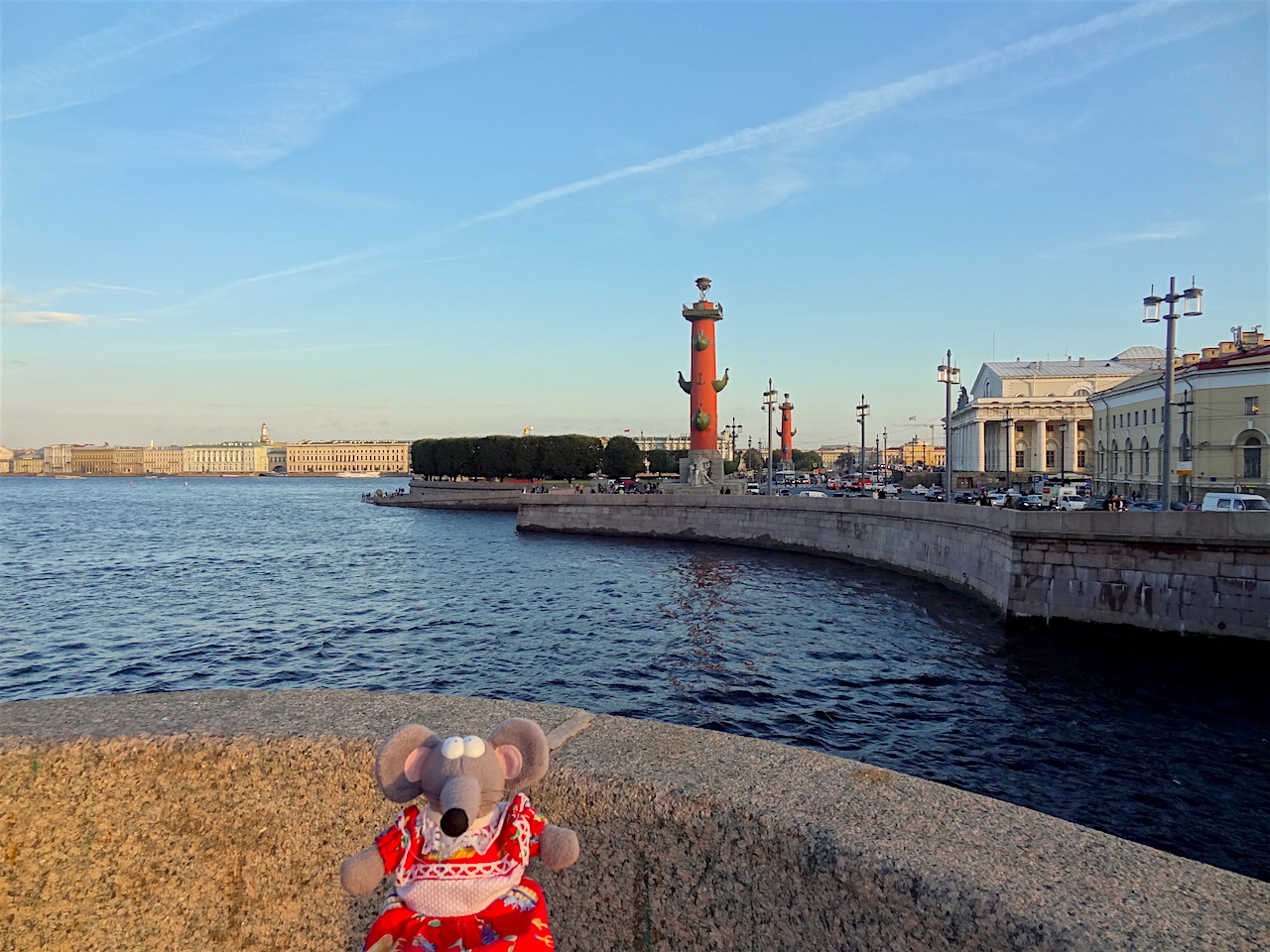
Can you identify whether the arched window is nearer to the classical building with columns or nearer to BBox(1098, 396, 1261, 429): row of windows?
BBox(1098, 396, 1261, 429): row of windows

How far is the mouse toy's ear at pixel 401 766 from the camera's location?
211 cm

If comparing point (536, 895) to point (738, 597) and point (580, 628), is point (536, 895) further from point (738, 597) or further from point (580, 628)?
point (738, 597)

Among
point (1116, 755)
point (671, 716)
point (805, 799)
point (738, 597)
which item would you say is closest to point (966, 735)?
point (1116, 755)

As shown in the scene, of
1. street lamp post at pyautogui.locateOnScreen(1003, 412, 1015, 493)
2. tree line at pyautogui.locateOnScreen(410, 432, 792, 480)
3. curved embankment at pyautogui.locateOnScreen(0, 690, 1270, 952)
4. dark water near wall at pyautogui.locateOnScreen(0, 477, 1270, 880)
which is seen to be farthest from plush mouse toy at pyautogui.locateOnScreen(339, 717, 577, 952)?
street lamp post at pyautogui.locateOnScreen(1003, 412, 1015, 493)

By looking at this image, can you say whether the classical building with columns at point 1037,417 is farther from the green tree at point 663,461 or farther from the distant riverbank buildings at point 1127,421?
the green tree at point 663,461

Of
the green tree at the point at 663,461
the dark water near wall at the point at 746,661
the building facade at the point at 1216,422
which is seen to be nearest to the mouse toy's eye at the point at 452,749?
the dark water near wall at the point at 746,661

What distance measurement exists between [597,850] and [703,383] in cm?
4813

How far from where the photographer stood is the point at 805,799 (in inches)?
91.4

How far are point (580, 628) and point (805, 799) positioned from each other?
53.4 ft

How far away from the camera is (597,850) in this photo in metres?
2.36

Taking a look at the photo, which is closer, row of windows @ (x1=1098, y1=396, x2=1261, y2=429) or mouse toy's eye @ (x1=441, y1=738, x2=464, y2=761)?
mouse toy's eye @ (x1=441, y1=738, x2=464, y2=761)

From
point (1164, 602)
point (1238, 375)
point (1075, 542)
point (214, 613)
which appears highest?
point (1238, 375)

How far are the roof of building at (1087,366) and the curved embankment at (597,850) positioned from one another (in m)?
91.4

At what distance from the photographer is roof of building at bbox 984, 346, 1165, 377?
273 ft
